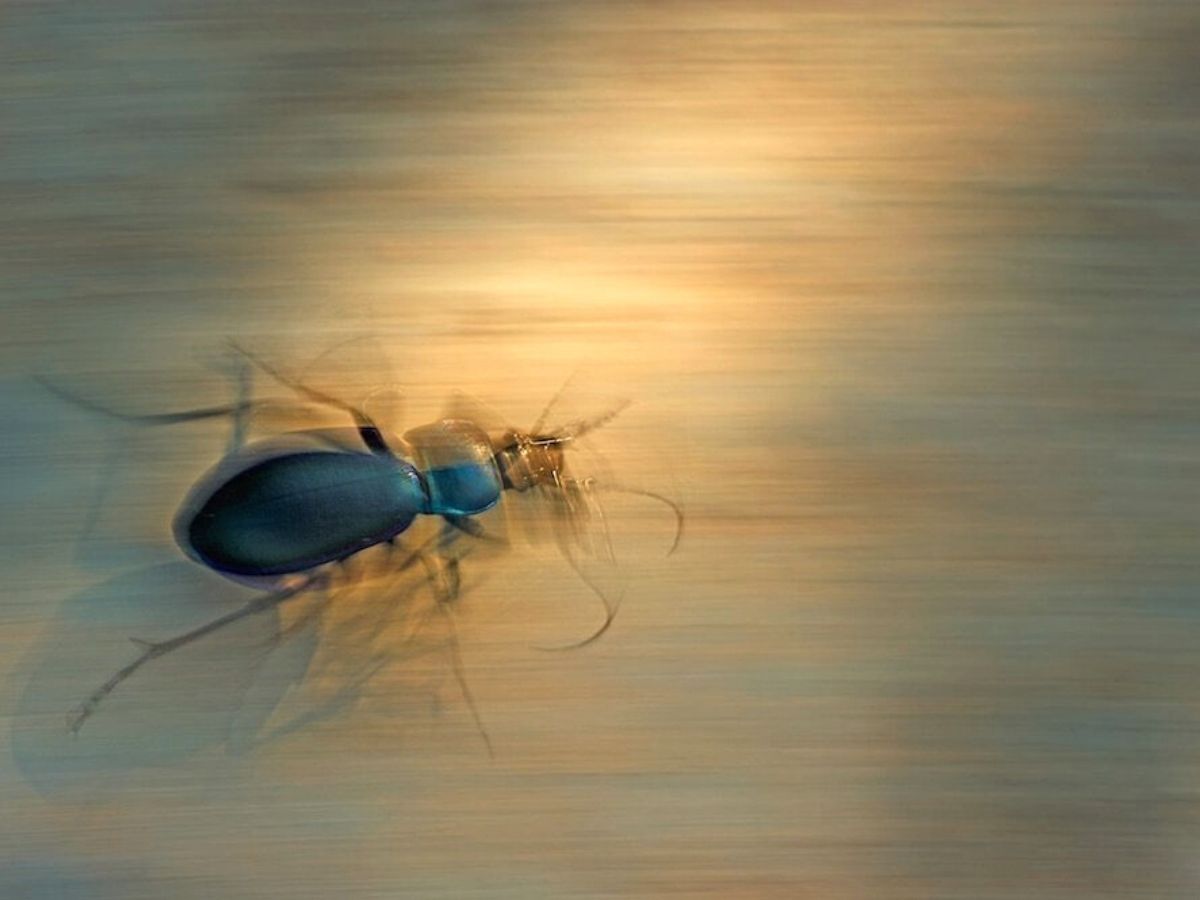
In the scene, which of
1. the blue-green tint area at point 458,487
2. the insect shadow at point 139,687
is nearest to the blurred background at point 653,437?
the insect shadow at point 139,687

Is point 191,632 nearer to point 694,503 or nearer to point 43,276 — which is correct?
point 43,276

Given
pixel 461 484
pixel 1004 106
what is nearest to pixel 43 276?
pixel 461 484

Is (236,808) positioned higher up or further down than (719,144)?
further down

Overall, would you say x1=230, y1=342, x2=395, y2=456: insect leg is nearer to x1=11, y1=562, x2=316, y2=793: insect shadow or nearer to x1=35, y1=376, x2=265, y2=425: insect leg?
x1=35, y1=376, x2=265, y2=425: insect leg

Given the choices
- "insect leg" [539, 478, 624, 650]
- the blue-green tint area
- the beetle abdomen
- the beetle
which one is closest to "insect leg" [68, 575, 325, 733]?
the beetle

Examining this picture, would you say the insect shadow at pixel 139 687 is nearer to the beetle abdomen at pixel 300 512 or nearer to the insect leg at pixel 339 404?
the beetle abdomen at pixel 300 512

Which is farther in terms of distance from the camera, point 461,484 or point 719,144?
point 719,144

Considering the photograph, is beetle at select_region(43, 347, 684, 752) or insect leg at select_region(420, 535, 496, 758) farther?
insect leg at select_region(420, 535, 496, 758)
